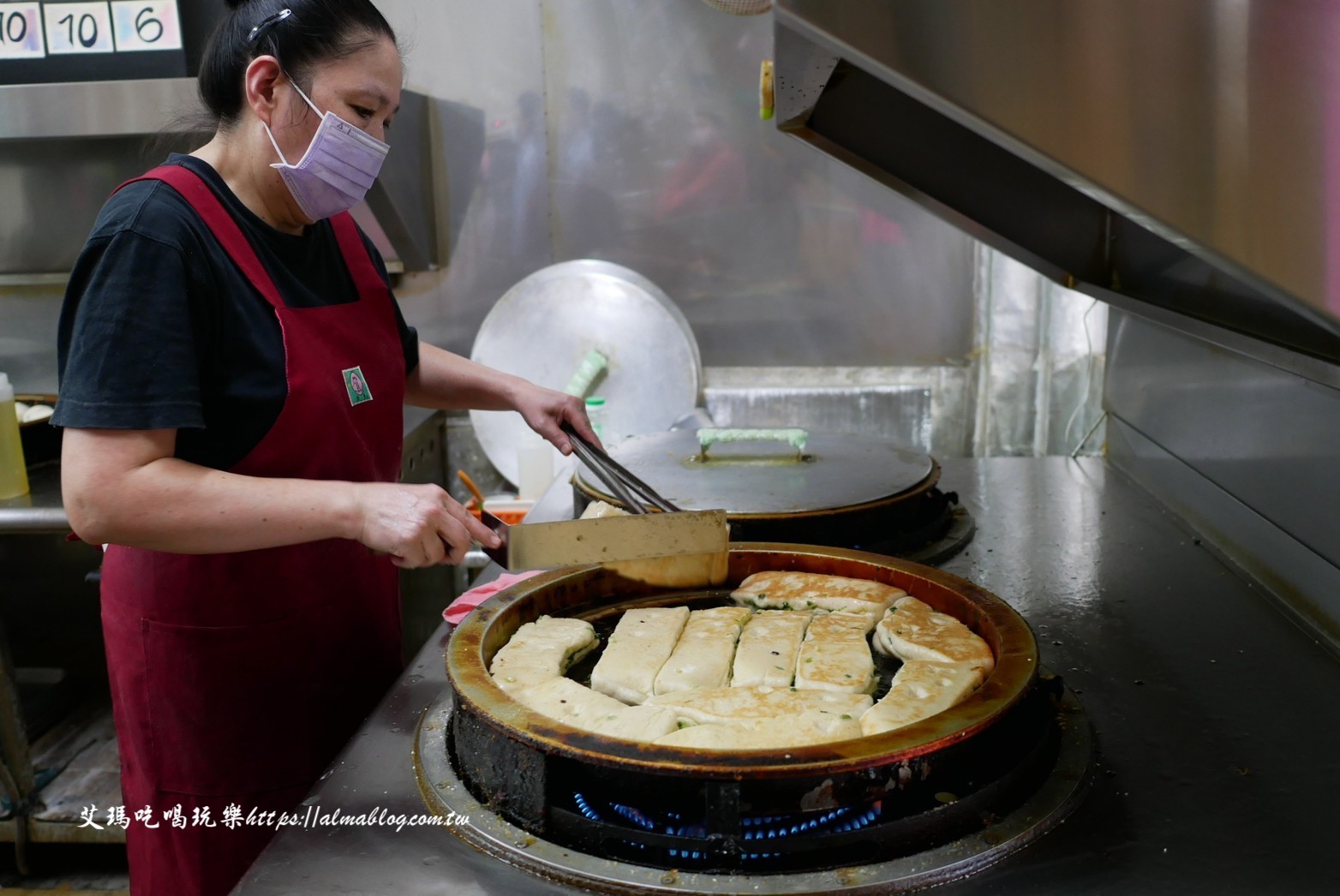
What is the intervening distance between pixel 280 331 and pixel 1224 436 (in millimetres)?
1873

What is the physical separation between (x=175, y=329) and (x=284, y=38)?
51cm

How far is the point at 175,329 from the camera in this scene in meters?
1.45

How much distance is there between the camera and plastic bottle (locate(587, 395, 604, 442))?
3.56 meters

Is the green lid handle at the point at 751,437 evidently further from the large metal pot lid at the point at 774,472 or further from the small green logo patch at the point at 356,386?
the small green logo patch at the point at 356,386

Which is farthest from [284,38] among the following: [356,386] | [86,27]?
[86,27]

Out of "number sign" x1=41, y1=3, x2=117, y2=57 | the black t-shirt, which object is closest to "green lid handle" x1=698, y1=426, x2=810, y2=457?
the black t-shirt

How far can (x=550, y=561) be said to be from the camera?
1.45 meters

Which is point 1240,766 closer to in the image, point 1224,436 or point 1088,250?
point 1224,436

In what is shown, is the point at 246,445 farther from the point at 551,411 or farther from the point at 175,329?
the point at 551,411

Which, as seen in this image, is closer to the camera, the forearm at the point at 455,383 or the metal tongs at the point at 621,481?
the metal tongs at the point at 621,481

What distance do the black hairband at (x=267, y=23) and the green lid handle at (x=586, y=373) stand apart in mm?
2103

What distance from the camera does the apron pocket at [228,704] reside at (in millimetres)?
1721

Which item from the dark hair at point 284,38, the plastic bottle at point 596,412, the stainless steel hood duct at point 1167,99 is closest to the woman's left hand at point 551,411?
the dark hair at point 284,38

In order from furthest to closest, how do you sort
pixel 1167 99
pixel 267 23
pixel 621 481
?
pixel 621 481 < pixel 267 23 < pixel 1167 99
